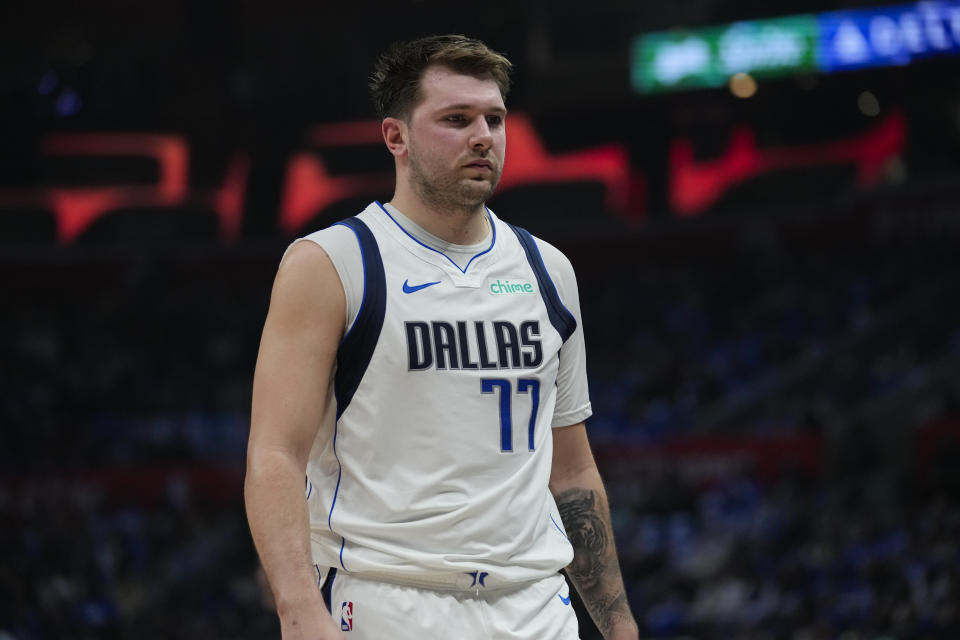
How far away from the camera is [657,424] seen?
19219mm

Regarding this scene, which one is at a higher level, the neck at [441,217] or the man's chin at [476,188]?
the man's chin at [476,188]

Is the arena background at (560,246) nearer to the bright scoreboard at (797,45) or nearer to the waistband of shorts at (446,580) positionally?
the bright scoreboard at (797,45)

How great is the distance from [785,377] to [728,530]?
592 cm

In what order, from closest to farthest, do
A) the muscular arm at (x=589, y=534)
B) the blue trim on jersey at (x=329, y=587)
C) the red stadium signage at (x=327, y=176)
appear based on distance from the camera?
the blue trim on jersey at (x=329, y=587), the muscular arm at (x=589, y=534), the red stadium signage at (x=327, y=176)

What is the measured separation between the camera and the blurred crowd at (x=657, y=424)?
12.6 metres

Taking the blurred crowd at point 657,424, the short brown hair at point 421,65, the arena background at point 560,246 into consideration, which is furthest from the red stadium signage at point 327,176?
the short brown hair at point 421,65

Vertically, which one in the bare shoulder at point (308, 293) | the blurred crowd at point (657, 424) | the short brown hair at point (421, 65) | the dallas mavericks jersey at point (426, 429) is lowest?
the blurred crowd at point (657, 424)

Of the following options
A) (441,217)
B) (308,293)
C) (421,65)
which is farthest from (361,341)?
(421,65)

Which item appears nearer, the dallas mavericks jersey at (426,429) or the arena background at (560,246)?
the dallas mavericks jersey at (426,429)

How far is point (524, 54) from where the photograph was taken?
87.5 feet

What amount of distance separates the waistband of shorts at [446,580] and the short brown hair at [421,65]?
1065 mm

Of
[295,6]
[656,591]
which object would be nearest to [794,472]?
[656,591]

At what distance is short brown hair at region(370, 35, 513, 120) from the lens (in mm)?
2811

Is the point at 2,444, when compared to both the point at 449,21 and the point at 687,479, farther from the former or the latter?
the point at 449,21
